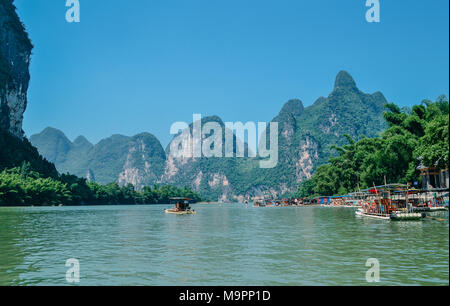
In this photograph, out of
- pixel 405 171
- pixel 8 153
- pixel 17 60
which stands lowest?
pixel 405 171

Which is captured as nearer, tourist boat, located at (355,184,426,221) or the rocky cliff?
tourist boat, located at (355,184,426,221)

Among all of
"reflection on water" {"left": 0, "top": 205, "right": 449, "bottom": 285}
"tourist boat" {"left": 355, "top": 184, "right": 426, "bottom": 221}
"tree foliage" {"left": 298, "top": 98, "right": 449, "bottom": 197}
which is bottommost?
"reflection on water" {"left": 0, "top": 205, "right": 449, "bottom": 285}

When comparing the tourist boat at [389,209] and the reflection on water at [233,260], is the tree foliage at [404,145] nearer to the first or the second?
the tourist boat at [389,209]

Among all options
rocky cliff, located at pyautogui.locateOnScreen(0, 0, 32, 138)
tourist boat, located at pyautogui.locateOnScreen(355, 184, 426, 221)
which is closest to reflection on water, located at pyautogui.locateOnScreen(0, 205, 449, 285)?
tourist boat, located at pyautogui.locateOnScreen(355, 184, 426, 221)

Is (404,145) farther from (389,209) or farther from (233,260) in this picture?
(233,260)

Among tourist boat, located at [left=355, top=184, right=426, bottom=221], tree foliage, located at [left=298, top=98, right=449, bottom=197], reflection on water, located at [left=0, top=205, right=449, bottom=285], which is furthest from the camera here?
tree foliage, located at [left=298, top=98, right=449, bottom=197]

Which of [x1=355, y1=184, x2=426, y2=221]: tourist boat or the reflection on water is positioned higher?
[x1=355, y1=184, x2=426, y2=221]: tourist boat

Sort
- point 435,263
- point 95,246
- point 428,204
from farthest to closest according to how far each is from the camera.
A: point 428,204 → point 95,246 → point 435,263

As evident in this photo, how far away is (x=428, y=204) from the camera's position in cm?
3406

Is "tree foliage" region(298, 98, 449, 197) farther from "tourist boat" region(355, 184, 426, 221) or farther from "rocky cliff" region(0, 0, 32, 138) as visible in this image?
"rocky cliff" region(0, 0, 32, 138)

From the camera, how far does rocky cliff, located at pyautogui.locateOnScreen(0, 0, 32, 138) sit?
105500mm
